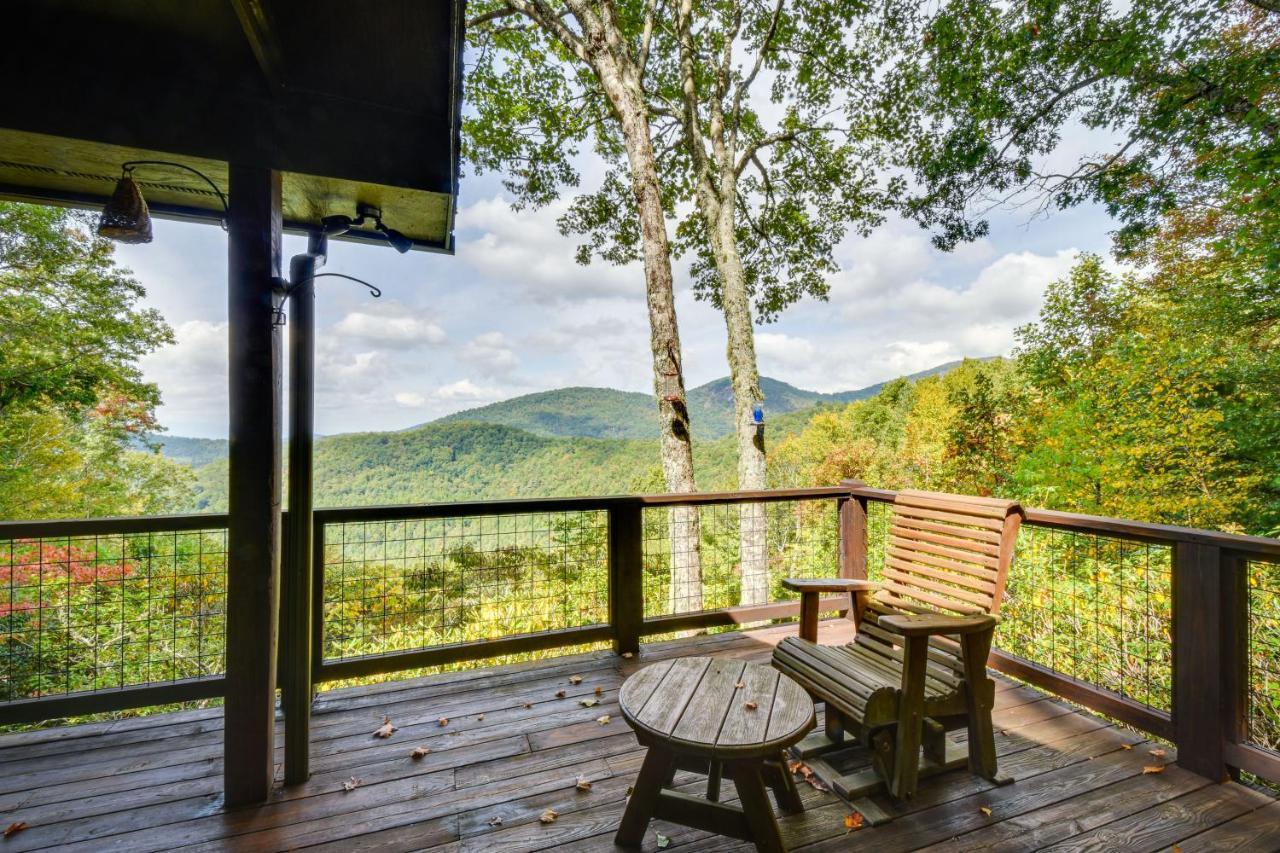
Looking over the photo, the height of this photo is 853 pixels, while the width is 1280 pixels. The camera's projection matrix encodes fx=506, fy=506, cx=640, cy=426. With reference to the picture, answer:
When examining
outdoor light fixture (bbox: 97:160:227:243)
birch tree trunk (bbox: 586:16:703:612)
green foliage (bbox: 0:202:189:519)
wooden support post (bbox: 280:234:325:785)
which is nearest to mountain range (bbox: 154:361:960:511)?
green foliage (bbox: 0:202:189:519)

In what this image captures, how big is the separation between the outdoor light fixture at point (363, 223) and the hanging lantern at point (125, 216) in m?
0.57

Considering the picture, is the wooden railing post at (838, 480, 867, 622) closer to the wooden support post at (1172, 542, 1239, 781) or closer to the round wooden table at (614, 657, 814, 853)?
the wooden support post at (1172, 542, 1239, 781)

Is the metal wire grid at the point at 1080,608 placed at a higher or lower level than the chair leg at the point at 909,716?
lower

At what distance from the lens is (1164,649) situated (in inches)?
164

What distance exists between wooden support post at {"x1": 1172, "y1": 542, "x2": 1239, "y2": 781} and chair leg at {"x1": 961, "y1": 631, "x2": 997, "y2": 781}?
0.79 metres

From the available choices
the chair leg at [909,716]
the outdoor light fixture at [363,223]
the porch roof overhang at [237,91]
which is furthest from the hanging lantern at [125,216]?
the chair leg at [909,716]

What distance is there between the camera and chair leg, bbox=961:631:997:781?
188cm

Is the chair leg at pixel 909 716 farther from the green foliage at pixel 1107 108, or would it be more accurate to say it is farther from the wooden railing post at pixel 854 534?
the green foliage at pixel 1107 108

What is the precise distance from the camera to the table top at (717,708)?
1320mm

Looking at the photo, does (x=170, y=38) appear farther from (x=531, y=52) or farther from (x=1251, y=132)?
(x=1251, y=132)

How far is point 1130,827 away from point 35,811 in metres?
3.71

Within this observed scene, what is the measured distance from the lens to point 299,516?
76.3 inches

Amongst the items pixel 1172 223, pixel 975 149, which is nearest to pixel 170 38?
pixel 975 149

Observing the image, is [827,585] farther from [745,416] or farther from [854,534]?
[745,416]
